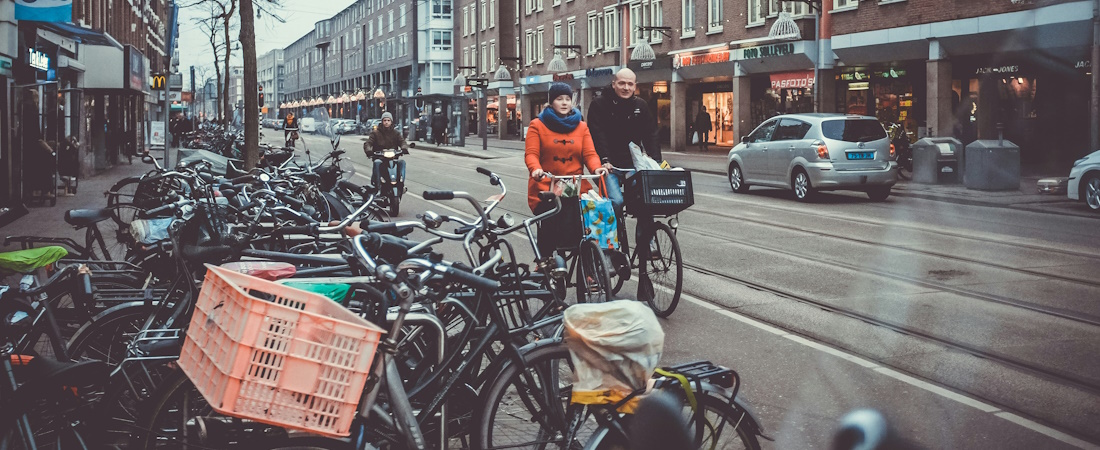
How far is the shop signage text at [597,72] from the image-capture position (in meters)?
49.5

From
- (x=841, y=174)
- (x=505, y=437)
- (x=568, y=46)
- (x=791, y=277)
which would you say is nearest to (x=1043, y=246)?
(x=791, y=277)

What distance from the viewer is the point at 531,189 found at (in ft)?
26.7

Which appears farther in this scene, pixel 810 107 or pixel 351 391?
pixel 810 107

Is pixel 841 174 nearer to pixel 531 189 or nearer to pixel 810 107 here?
pixel 531 189

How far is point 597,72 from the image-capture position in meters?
50.4

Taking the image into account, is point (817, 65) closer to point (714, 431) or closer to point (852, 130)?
point (852, 130)

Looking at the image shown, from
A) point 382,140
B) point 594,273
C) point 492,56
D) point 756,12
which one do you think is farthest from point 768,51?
point 492,56

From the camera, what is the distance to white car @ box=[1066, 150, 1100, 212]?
16.7 meters

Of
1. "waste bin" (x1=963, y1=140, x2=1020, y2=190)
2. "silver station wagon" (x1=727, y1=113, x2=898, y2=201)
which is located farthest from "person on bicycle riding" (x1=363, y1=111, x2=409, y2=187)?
"waste bin" (x1=963, y1=140, x2=1020, y2=190)

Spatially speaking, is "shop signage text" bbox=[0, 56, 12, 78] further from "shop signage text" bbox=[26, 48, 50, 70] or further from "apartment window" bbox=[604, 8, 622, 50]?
"apartment window" bbox=[604, 8, 622, 50]

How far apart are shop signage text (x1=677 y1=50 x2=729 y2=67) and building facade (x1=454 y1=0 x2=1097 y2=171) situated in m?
0.05

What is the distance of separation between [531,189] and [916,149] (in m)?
17.2

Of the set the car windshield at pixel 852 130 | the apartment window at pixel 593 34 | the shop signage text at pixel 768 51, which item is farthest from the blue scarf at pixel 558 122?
the apartment window at pixel 593 34

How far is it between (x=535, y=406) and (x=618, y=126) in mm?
5140
